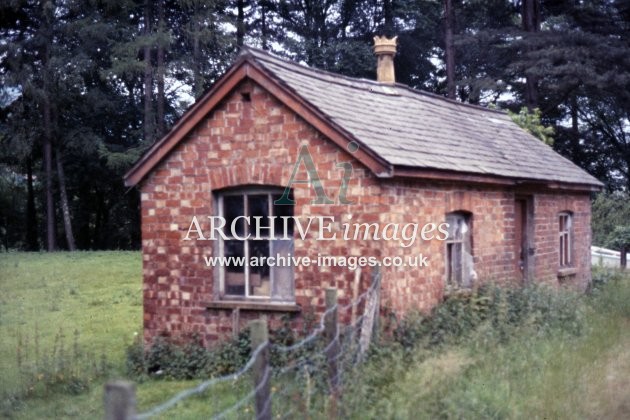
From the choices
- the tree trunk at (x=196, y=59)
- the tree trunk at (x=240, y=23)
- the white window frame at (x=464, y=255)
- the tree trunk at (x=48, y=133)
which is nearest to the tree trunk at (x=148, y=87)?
the tree trunk at (x=196, y=59)

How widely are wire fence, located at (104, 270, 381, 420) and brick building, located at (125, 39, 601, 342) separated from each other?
819mm

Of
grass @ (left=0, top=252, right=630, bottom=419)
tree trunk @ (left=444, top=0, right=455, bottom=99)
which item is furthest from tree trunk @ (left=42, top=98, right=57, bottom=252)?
grass @ (left=0, top=252, right=630, bottom=419)

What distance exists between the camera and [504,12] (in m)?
36.5

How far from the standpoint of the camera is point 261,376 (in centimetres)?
575

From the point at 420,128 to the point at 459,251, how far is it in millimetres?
2383

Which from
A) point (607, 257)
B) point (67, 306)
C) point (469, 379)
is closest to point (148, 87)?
point (67, 306)

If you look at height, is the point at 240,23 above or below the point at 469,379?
above

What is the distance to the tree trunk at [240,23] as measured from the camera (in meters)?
34.8

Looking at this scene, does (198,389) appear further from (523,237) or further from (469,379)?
(523,237)

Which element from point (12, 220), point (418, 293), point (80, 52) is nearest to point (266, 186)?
point (418, 293)

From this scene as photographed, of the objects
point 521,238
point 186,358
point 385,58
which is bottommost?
point 186,358

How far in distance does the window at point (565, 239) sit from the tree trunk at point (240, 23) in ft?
62.1

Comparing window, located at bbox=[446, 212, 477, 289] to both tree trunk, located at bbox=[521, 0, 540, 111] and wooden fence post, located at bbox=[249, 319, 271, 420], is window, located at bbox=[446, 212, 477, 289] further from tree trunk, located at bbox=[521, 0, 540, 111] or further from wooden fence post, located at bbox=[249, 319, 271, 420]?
tree trunk, located at bbox=[521, 0, 540, 111]

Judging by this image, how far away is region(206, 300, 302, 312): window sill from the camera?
35.2 feet
